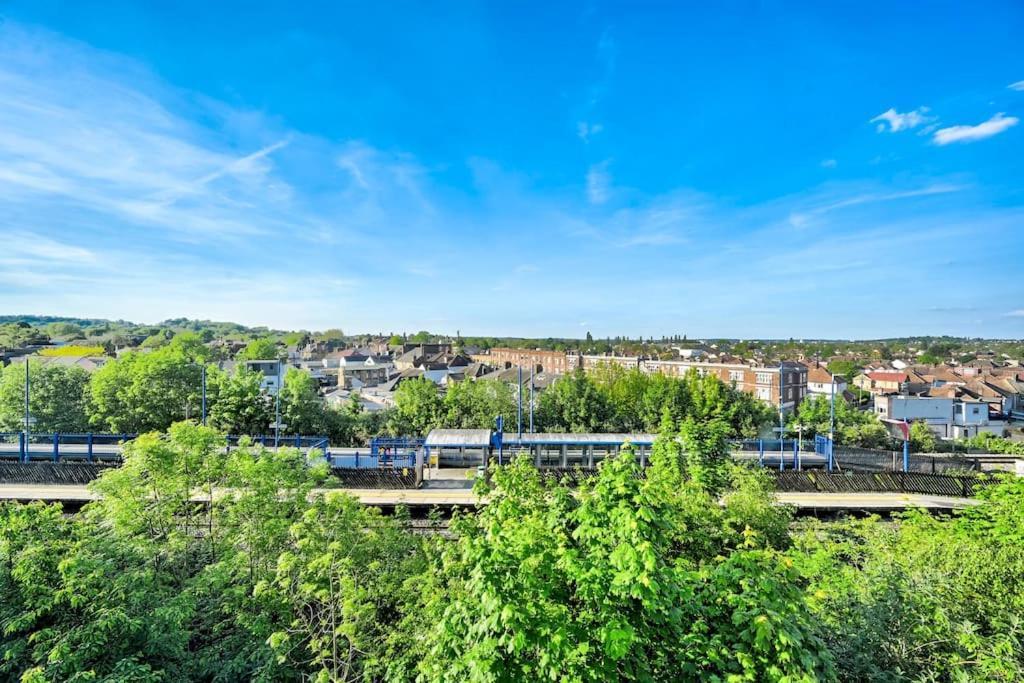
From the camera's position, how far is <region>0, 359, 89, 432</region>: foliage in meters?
30.6

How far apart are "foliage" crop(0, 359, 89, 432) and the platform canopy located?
26.4 m

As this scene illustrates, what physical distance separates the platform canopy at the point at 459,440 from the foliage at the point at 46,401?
2640 centimetres

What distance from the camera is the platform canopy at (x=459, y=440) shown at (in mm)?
22656

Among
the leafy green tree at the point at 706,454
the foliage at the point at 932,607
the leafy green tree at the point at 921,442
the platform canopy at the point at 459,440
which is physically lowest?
the leafy green tree at the point at 921,442

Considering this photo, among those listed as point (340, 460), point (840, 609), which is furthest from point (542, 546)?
point (340, 460)

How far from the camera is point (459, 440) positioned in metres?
22.9

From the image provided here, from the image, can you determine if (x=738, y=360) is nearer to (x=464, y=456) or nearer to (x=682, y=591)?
(x=464, y=456)

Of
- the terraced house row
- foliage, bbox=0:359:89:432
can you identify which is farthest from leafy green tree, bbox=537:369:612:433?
foliage, bbox=0:359:89:432

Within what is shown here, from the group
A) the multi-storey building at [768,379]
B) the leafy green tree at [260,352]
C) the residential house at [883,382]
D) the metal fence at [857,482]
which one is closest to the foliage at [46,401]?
the metal fence at [857,482]

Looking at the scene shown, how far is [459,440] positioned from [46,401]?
28.8 metres

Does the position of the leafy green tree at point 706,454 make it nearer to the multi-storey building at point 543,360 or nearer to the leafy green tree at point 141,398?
the leafy green tree at point 141,398

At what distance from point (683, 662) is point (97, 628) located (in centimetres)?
716

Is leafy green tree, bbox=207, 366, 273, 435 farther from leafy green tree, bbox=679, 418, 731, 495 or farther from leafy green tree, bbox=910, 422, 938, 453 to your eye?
leafy green tree, bbox=910, 422, 938, 453

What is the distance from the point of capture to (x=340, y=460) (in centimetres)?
2600
